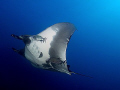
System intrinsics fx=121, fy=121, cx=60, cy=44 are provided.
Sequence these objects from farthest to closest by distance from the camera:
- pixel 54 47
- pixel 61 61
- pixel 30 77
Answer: pixel 30 77
pixel 54 47
pixel 61 61

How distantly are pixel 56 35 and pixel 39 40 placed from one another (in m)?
0.37

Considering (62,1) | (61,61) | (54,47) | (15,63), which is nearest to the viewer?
(61,61)

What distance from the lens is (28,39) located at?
2477mm

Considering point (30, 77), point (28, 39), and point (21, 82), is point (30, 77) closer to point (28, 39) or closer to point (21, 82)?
point (21, 82)

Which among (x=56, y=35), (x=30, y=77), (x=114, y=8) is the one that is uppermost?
(x=114, y=8)

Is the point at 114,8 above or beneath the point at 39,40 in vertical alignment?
above

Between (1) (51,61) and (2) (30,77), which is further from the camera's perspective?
(2) (30,77)

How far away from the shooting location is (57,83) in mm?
9945

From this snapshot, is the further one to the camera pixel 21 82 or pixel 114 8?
pixel 21 82

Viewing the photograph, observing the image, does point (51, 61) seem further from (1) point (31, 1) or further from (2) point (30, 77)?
(2) point (30, 77)

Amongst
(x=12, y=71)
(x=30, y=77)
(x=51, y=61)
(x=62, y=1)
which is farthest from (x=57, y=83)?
(x=51, y=61)

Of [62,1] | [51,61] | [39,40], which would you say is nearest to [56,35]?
[39,40]

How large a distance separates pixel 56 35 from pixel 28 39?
0.58m

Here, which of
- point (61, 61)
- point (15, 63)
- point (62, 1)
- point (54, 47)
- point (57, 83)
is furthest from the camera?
point (57, 83)
